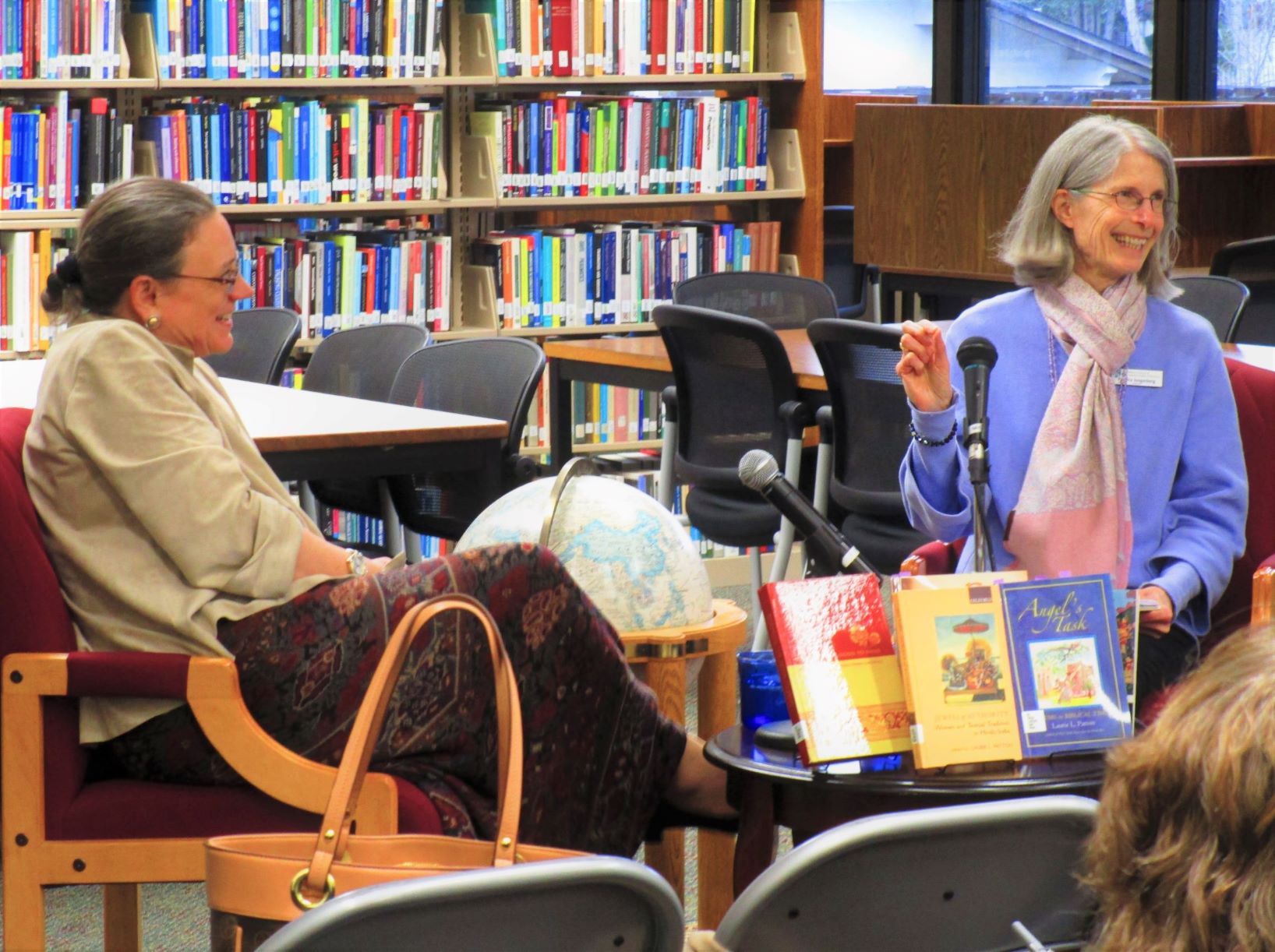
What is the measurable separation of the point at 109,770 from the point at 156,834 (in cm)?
16

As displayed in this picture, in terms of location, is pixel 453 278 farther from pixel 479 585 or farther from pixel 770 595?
pixel 770 595

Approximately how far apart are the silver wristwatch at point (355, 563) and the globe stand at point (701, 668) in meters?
0.29

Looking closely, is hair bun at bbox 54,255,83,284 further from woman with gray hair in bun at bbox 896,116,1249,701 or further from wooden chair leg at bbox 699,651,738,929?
woman with gray hair in bun at bbox 896,116,1249,701

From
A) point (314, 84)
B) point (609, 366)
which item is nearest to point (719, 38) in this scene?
point (314, 84)

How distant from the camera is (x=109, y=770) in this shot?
7.87 ft

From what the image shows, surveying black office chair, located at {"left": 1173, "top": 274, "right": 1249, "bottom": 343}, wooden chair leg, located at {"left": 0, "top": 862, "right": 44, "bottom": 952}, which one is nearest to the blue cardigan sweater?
wooden chair leg, located at {"left": 0, "top": 862, "right": 44, "bottom": 952}

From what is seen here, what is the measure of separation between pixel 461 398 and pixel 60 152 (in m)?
1.80

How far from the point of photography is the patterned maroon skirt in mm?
2408

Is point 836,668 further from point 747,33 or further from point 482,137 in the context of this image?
point 747,33

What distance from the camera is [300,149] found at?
576 cm

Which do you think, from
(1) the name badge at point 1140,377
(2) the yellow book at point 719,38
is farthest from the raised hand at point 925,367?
(2) the yellow book at point 719,38

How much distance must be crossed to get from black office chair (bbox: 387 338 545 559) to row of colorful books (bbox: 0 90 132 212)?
5.00ft

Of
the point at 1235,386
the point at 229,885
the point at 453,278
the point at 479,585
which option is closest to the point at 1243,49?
the point at 453,278

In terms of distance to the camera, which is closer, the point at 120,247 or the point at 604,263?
the point at 120,247
